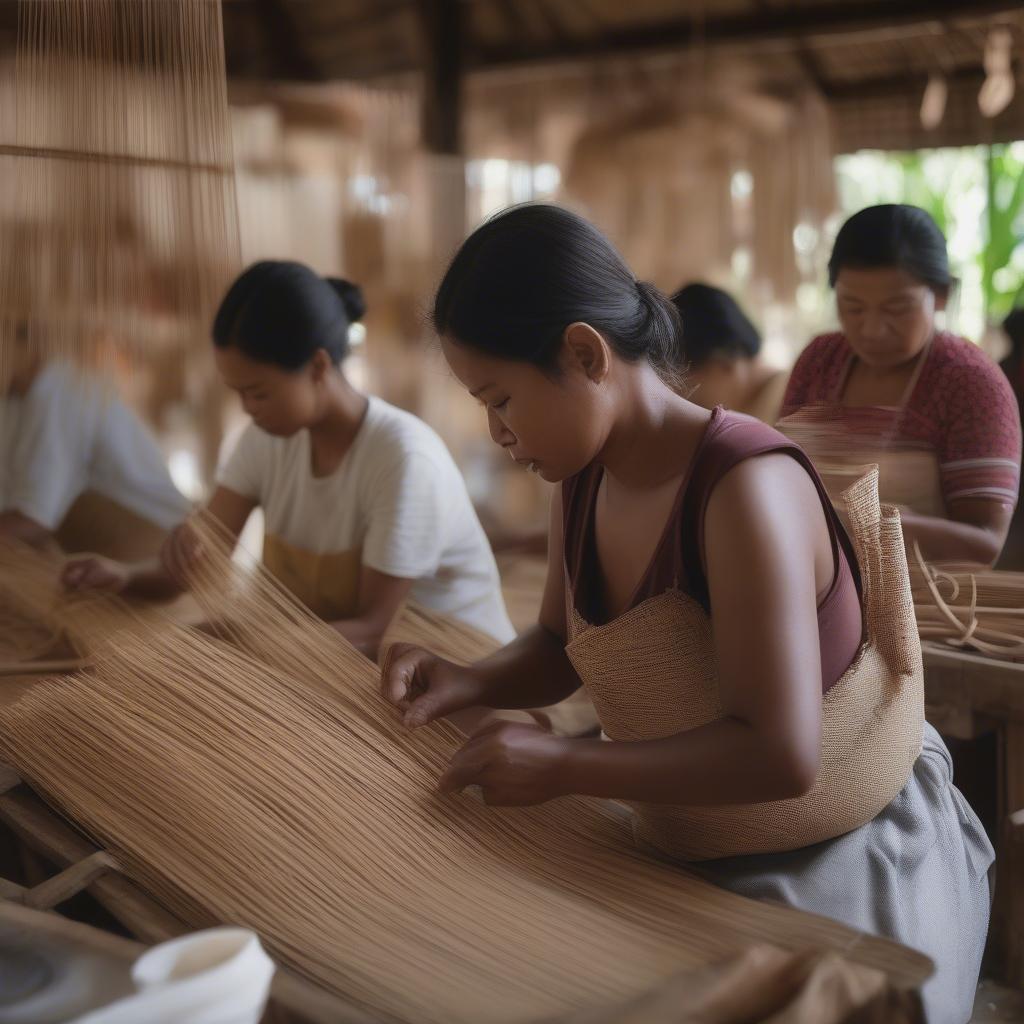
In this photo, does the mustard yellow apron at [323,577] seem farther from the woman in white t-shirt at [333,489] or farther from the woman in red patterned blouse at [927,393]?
the woman in red patterned blouse at [927,393]

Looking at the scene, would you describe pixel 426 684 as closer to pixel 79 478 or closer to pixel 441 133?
pixel 79 478

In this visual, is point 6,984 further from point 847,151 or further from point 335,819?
point 847,151

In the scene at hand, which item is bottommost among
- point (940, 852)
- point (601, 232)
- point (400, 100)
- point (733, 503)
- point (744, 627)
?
point (940, 852)

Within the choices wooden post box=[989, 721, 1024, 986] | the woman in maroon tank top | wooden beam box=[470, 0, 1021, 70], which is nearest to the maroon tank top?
the woman in maroon tank top

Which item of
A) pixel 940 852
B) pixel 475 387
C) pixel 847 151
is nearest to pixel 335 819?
pixel 475 387

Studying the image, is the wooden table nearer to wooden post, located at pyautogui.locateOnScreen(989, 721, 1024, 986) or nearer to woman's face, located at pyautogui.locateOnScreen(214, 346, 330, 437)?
wooden post, located at pyautogui.locateOnScreen(989, 721, 1024, 986)

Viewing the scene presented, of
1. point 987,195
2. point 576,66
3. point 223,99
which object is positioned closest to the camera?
point 223,99

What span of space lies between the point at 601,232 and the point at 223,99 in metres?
0.90

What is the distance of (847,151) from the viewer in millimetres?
4699

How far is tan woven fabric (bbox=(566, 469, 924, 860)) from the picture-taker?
1294 millimetres

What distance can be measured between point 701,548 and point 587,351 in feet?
0.79

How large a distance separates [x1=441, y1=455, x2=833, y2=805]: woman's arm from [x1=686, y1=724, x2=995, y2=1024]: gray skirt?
196mm

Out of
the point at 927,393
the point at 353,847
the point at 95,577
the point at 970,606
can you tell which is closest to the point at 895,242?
the point at 927,393

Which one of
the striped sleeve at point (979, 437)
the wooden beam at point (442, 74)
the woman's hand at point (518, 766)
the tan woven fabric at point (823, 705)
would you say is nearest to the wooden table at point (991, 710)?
the striped sleeve at point (979, 437)
